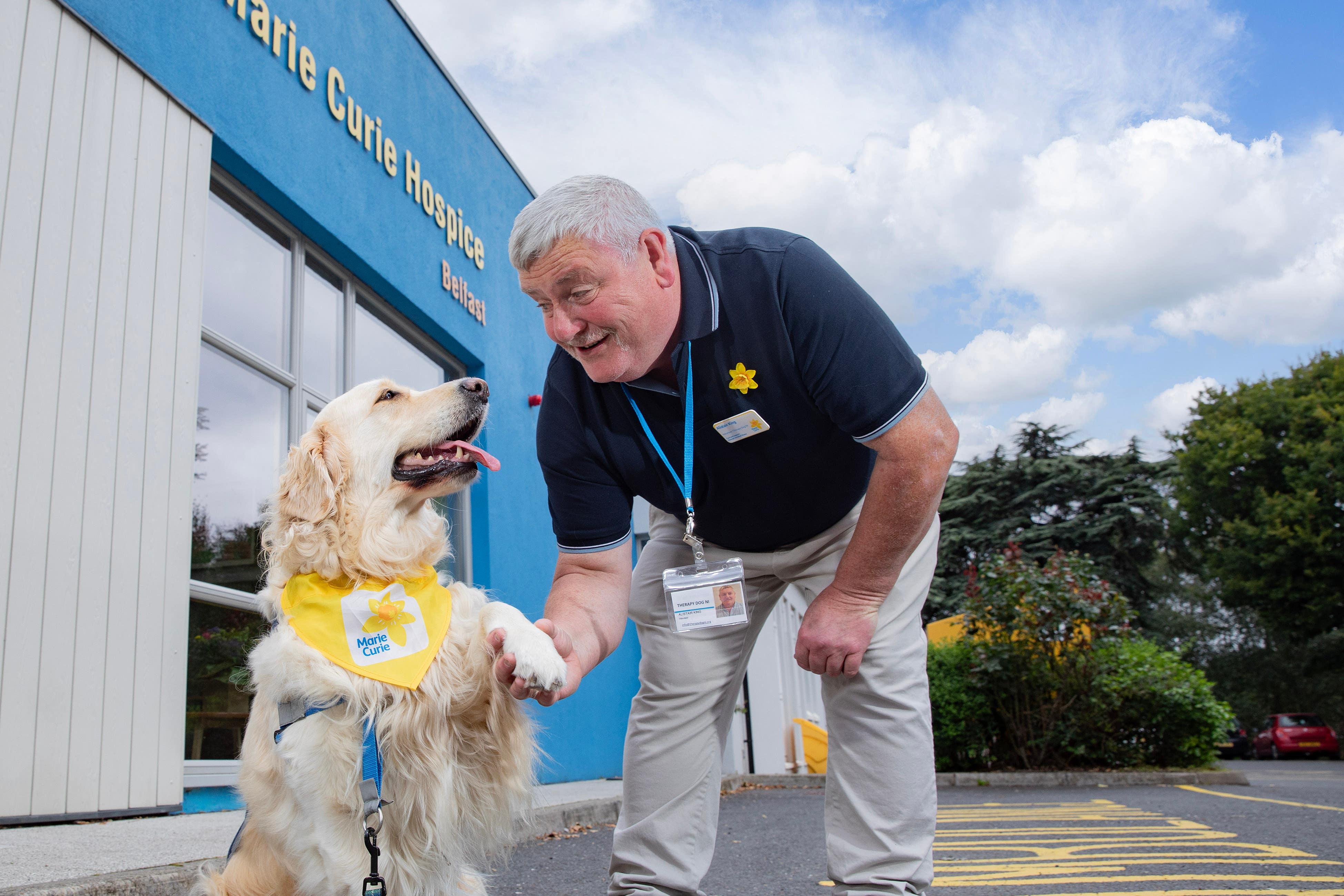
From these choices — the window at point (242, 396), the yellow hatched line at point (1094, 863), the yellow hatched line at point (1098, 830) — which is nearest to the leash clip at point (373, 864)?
the window at point (242, 396)

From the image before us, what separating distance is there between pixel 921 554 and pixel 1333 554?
27.5 meters

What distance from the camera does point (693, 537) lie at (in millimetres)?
2371

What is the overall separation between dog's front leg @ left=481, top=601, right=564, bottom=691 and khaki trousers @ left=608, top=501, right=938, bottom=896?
421 millimetres

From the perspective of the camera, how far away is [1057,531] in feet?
101

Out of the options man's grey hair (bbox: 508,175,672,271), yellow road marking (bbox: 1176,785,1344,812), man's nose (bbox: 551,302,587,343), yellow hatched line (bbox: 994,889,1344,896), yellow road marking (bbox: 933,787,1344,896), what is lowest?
yellow road marking (bbox: 1176,785,1344,812)

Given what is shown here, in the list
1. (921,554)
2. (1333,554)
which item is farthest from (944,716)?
(1333,554)

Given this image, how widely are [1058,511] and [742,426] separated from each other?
32440mm

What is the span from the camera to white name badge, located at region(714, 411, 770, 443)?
2273mm

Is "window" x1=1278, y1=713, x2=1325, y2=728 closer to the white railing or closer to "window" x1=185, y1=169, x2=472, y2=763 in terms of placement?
the white railing

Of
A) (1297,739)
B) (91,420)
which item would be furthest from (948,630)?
(91,420)

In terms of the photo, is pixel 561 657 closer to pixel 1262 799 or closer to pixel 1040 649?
pixel 1262 799

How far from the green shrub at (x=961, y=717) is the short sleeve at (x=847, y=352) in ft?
34.9

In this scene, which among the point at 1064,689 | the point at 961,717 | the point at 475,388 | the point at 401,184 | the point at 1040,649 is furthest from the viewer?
the point at 961,717

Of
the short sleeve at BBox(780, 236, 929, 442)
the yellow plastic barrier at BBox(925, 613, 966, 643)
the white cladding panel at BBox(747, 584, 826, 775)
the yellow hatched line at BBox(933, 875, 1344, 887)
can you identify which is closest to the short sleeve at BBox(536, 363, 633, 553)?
the short sleeve at BBox(780, 236, 929, 442)
